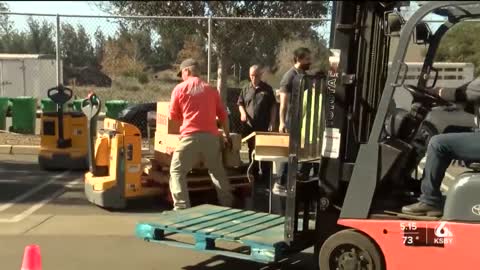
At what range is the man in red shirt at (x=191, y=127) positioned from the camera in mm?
7160

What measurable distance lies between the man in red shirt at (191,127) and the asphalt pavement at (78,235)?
758 millimetres

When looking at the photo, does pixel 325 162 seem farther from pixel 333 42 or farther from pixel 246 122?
pixel 246 122

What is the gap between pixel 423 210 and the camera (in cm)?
477

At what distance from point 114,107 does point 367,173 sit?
38.3ft

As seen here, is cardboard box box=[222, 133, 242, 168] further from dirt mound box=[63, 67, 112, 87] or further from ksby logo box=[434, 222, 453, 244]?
dirt mound box=[63, 67, 112, 87]

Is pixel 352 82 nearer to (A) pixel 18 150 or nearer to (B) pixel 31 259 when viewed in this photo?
(B) pixel 31 259

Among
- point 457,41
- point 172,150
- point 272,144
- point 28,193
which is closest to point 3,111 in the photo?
point 28,193

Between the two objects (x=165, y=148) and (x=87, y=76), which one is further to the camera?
(x=87, y=76)

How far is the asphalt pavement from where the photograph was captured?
5961 mm

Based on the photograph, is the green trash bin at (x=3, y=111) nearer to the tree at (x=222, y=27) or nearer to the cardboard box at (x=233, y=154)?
the tree at (x=222, y=27)

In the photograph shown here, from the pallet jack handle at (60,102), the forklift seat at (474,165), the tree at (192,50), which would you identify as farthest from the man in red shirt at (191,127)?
the tree at (192,50)

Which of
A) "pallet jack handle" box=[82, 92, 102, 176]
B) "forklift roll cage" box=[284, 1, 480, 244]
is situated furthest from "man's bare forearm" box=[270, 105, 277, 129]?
"forklift roll cage" box=[284, 1, 480, 244]

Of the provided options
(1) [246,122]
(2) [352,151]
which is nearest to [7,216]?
(1) [246,122]

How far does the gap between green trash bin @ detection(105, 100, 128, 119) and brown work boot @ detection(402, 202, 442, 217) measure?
11636 millimetres
